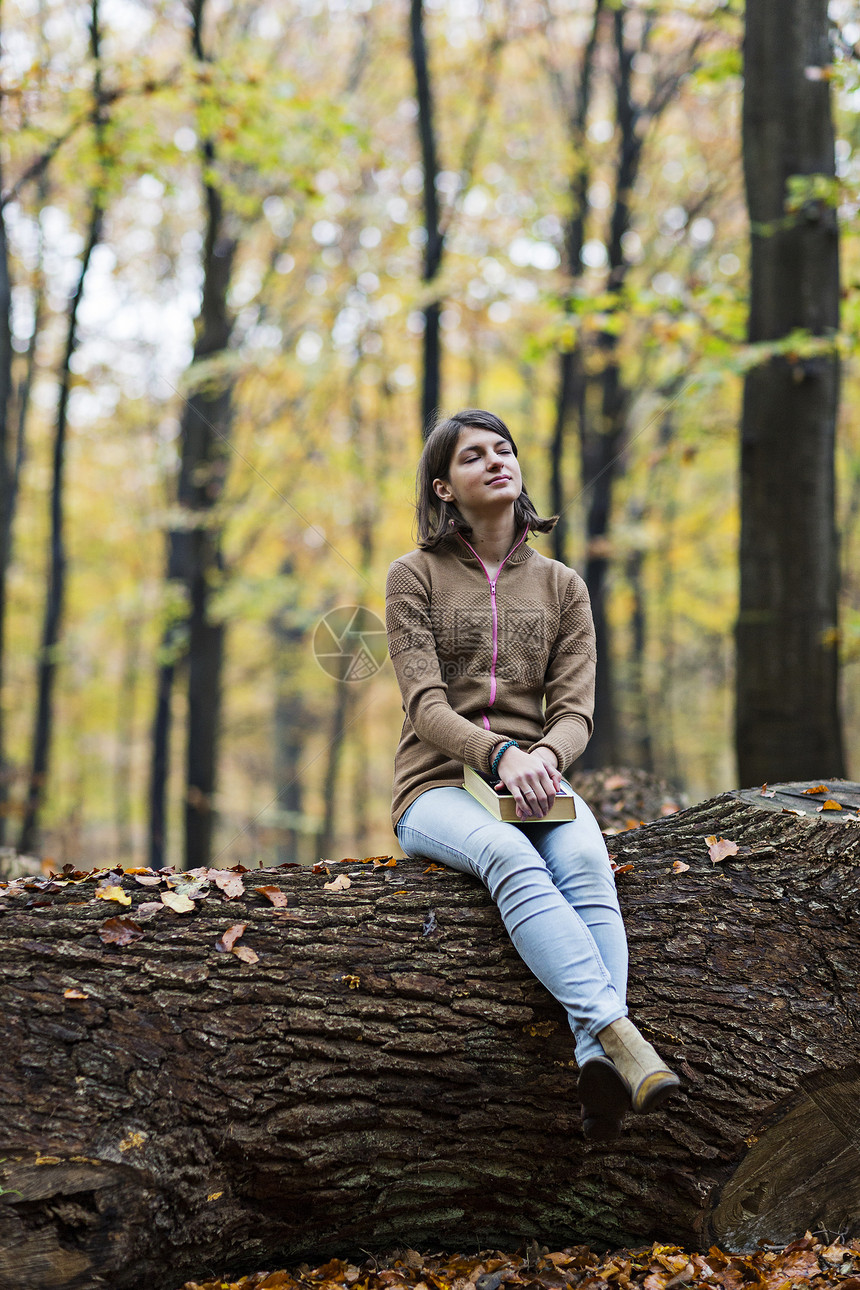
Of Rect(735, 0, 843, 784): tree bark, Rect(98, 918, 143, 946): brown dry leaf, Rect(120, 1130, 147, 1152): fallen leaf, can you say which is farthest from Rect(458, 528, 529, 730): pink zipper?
Rect(735, 0, 843, 784): tree bark

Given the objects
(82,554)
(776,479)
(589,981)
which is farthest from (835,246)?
(82,554)

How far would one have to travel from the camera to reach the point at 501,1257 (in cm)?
269

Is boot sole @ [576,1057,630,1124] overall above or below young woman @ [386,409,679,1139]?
below

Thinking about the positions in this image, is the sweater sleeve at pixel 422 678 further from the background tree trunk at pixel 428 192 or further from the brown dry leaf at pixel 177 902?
the background tree trunk at pixel 428 192

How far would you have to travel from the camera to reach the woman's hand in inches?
112

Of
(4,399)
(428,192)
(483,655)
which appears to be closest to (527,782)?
(483,655)

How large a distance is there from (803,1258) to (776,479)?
4.12 metres

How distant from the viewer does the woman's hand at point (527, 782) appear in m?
2.86

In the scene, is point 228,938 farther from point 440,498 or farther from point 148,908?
point 440,498

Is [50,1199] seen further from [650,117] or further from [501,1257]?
[650,117]

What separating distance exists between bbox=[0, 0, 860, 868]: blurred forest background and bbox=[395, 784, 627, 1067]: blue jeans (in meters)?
3.07

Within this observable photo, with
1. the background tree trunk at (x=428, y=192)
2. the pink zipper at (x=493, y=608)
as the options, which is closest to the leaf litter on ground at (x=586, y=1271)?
the pink zipper at (x=493, y=608)

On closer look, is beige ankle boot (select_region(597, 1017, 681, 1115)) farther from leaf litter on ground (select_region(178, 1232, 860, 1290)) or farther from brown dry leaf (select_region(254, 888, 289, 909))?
brown dry leaf (select_region(254, 888, 289, 909))

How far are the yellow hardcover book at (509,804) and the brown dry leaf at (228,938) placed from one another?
0.83 m
